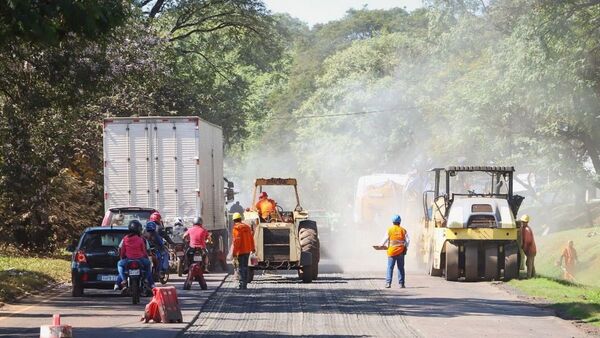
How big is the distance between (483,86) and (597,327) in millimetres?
33803

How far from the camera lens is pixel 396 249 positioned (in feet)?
96.2

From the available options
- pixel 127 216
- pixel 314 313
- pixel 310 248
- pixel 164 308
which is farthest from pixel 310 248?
pixel 164 308

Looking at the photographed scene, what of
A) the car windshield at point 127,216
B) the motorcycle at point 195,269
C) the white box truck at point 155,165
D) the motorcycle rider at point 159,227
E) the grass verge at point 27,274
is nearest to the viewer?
the grass verge at point 27,274

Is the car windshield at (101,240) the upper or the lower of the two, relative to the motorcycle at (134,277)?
upper

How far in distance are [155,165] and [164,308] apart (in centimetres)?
1481

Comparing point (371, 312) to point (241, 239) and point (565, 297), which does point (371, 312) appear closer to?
point (565, 297)

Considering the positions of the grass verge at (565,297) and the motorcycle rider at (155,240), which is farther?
the motorcycle rider at (155,240)

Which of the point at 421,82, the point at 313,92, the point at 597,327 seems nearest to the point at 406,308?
the point at 597,327

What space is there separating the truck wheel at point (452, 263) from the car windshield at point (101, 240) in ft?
28.3

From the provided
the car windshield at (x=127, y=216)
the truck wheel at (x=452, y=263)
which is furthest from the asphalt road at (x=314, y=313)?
the car windshield at (x=127, y=216)

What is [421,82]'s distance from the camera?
79.8 meters

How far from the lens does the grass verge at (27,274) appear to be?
2692cm

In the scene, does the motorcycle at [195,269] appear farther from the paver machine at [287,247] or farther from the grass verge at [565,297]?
the grass verge at [565,297]

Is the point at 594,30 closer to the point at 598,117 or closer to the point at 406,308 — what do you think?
the point at 598,117
